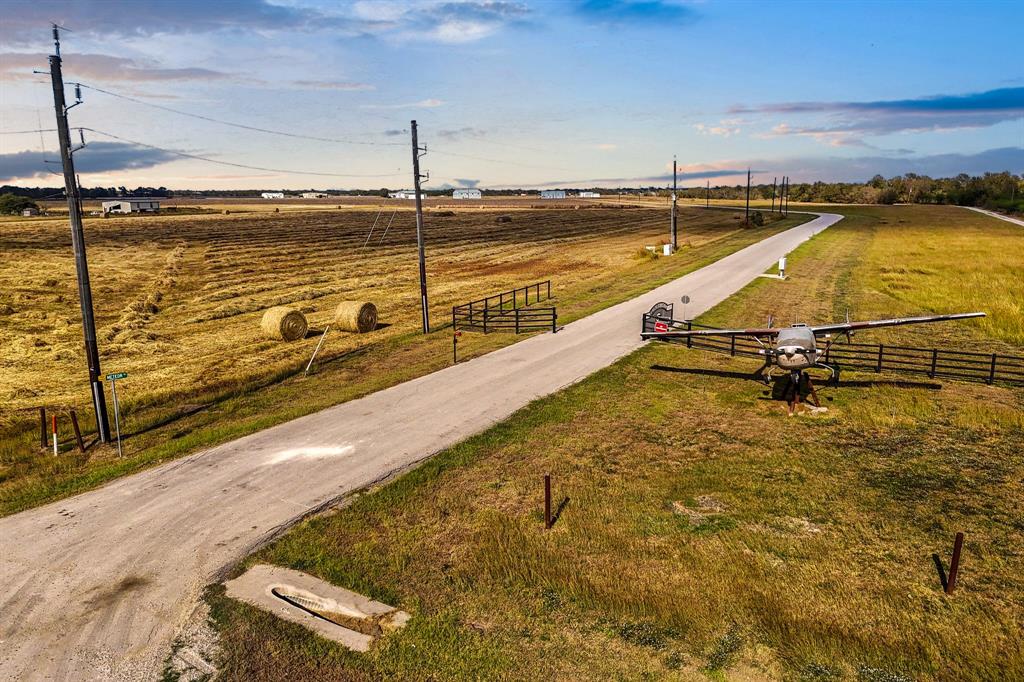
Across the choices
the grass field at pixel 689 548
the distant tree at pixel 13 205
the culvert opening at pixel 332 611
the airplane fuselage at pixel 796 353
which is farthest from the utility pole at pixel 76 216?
the distant tree at pixel 13 205

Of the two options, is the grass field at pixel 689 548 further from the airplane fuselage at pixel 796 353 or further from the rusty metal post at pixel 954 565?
the airplane fuselage at pixel 796 353

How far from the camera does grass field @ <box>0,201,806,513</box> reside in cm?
1837

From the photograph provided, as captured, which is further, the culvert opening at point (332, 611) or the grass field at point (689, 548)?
the culvert opening at point (332, 611)

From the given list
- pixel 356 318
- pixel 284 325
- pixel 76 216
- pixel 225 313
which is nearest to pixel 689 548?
pixel 76 216

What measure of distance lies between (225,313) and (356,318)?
11.2 m

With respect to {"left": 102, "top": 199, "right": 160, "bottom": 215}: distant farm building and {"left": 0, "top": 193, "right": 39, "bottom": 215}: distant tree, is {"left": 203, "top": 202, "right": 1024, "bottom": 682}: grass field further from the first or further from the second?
{"left": 0, "top": 193, "right": 39, "bottom": 215}: distant tree

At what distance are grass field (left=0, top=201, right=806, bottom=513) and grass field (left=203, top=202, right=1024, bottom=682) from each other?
7.93 meters

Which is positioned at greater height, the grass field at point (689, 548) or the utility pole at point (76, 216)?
the utility pole at point (76, 216)

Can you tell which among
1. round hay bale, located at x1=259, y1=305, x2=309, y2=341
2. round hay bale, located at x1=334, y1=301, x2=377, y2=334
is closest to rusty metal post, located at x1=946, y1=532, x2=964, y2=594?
round hay bale, located at x1=334, y1=301, x2=377, y2=334

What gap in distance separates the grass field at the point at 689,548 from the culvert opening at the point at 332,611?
442 millimetres

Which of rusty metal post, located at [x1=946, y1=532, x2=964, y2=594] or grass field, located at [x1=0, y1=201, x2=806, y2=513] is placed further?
grass field, located at [x1=0, y1=201, x2=806, y2=513]

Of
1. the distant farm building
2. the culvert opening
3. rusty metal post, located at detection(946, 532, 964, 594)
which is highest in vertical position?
the distant farm building

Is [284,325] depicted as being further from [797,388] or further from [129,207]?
[129,207]

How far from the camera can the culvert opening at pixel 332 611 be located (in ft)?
31.7
